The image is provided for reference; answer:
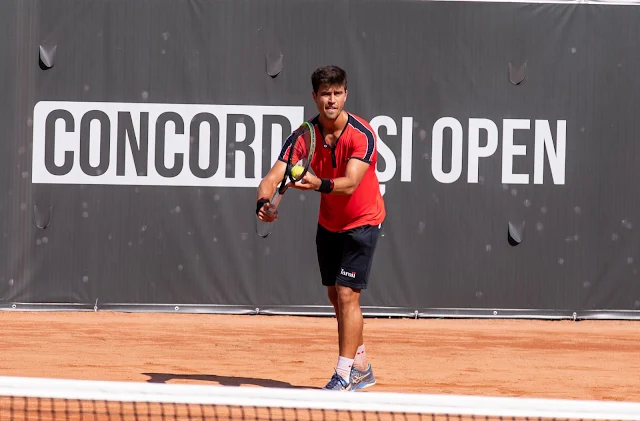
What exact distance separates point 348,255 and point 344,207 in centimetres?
24

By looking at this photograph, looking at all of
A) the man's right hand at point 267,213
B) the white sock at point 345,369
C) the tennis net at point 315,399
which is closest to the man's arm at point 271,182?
the man's right hand at point 267,213

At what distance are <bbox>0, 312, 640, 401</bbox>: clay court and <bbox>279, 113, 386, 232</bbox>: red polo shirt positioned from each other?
0.89m

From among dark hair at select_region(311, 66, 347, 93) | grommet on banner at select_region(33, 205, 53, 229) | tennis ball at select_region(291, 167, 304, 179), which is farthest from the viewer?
grommet on banner at select_region(33, 205, 53, 229)

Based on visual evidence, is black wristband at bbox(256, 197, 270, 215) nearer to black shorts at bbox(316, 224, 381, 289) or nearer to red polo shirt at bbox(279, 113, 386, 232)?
red polo shirt at bbox(279, 113, 386, 232)

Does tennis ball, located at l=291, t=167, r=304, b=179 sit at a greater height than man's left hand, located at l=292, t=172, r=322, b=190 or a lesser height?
greater

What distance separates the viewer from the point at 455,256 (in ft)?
26.5

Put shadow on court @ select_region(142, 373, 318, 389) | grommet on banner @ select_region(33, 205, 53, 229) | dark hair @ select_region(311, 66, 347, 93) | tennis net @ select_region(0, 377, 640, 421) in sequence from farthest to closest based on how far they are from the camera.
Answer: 1. grommet on banner @ select_region(33, 205, 53, 229)
2. shadow on court @ select_region(142, 373, 318, 389)
3. dark hair @ select_region(311, 66, 347, 93)
4. tennis net @ select_region(0, 377, 640, 421)

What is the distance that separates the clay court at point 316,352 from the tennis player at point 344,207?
0.41 m

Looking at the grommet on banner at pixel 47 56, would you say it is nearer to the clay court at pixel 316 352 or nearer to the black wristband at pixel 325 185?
the clay court at pixel 316 352

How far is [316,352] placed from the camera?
21.7 ft

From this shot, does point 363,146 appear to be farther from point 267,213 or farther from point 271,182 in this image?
point 267,213

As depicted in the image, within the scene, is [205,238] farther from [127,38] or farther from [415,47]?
[415,47]

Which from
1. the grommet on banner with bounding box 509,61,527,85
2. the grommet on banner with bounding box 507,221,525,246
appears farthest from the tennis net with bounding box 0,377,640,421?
the grommet on banner with bounding box 509,61,527,85

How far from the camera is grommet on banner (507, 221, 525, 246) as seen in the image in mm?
8109
